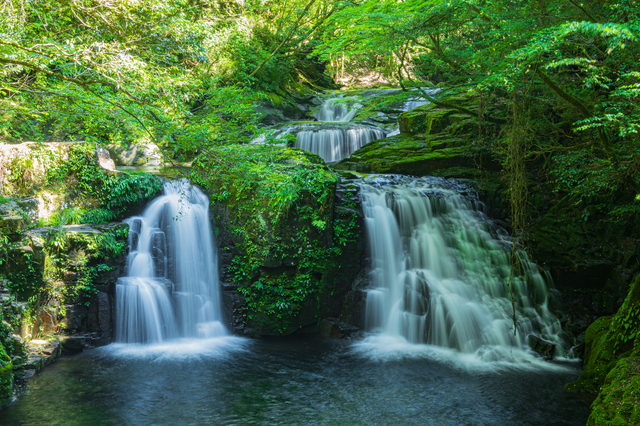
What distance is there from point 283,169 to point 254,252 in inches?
77.0

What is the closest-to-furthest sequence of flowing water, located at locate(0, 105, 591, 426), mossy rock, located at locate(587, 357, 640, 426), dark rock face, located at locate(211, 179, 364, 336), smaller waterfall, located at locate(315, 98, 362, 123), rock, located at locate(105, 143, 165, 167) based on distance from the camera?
mossy rock, located at locate(587, 357, 640, 426), flowing water, located at locate(0, 105, 591, 426), dark rock face, located at locate(211, 179, 364, 336), rock, located at locate(105, 143, 165, 167), smaller waterfall, located at locate(315, 98, 362, 123)

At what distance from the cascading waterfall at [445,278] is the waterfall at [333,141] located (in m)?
3.73

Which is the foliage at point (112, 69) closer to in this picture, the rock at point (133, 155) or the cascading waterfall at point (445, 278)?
the rock at point (133, 155)

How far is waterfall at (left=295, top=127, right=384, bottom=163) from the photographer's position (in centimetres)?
1372

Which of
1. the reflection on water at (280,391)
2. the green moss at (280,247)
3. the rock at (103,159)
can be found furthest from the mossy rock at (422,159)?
the rock at (103,159)

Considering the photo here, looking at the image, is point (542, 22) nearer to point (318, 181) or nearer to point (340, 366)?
point (318, 181)

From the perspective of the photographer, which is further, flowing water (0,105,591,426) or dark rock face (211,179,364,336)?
dark rock face (211,179,364,336)

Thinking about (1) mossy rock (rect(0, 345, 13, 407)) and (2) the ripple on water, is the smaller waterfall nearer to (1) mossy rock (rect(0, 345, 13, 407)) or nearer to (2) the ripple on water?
(2) the ripple on water

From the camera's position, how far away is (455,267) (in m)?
8.88

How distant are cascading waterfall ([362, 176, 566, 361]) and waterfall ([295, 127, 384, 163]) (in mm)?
3731

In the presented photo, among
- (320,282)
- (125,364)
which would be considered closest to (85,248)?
(125,364)

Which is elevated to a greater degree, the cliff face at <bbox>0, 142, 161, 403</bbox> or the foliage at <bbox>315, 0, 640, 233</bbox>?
the foliage at <bbox>315, 0, 640, 233</bbox>

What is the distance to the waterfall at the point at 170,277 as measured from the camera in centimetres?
791

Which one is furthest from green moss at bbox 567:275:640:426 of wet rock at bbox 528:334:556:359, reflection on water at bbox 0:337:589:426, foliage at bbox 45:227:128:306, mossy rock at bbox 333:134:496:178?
foliage at bbox 45:227:128:306
